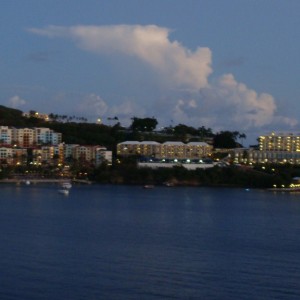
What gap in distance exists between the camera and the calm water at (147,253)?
1178cm

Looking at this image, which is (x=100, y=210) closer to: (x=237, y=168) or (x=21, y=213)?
(x=21, y=213)

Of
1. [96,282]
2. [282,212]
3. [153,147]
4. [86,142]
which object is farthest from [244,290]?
[86,142]

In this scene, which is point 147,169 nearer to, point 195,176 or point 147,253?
point 195,176

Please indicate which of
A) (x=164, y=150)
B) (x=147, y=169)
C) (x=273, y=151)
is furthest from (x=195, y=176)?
(x=273, y=151)

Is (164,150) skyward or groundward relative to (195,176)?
skyward

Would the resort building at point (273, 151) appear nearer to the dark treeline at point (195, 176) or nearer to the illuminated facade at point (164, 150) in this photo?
the illuminated facade at point (164, 150)

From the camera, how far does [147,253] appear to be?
49.3ft

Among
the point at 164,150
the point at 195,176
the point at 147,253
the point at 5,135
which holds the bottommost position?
the point at 147,253

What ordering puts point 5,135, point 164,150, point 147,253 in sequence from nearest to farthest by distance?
point 147,253 → point 164,150 → point 5,135

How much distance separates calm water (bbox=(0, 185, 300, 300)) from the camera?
1178 centimetres

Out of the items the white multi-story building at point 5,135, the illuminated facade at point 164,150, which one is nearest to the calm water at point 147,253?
the illuminated facade at point 164,150

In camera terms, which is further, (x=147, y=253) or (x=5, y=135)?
(x=5, y=135)

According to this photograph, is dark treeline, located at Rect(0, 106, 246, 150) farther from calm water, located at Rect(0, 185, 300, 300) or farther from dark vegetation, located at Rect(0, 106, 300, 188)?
calm water, located at Rect(0, 185, 300, 300)

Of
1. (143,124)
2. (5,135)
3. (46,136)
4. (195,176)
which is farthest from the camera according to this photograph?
(143,124)
